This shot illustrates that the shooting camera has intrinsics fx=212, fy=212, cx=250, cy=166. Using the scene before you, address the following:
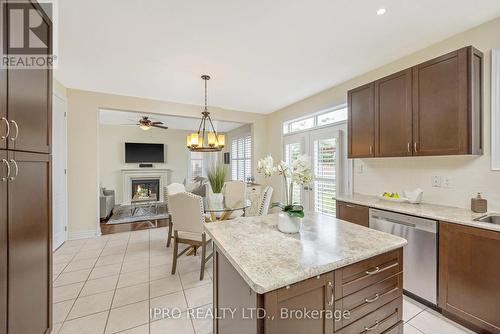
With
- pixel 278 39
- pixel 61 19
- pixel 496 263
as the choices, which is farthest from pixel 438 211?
pixel 61 19

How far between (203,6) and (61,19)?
1.35m

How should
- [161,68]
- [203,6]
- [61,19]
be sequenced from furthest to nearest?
[161,68] < [61,19] < [203,6]

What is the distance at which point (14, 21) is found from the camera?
109 centimetres

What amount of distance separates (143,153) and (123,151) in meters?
0.63

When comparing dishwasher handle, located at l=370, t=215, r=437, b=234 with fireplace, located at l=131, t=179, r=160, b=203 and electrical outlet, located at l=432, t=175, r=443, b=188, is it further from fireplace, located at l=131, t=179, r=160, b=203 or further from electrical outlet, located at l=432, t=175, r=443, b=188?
fireplace, located at l=131, t=179, r=160, b=203

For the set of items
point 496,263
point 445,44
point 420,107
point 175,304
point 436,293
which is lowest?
point 175,304

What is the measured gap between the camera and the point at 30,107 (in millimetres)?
1280

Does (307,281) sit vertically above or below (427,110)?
below

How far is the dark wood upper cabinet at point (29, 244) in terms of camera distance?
1137mm

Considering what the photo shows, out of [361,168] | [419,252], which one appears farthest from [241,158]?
[419,252]

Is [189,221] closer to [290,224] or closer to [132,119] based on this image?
[290,224]

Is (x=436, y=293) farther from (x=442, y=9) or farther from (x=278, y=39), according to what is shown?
(x=278, y=39)

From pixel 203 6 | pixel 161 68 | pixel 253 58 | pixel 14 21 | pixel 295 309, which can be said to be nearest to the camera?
pixel 295 309

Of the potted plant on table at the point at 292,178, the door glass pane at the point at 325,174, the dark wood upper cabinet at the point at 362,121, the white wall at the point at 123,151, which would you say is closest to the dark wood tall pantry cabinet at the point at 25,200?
the potted plant on table at the point at 292,178
